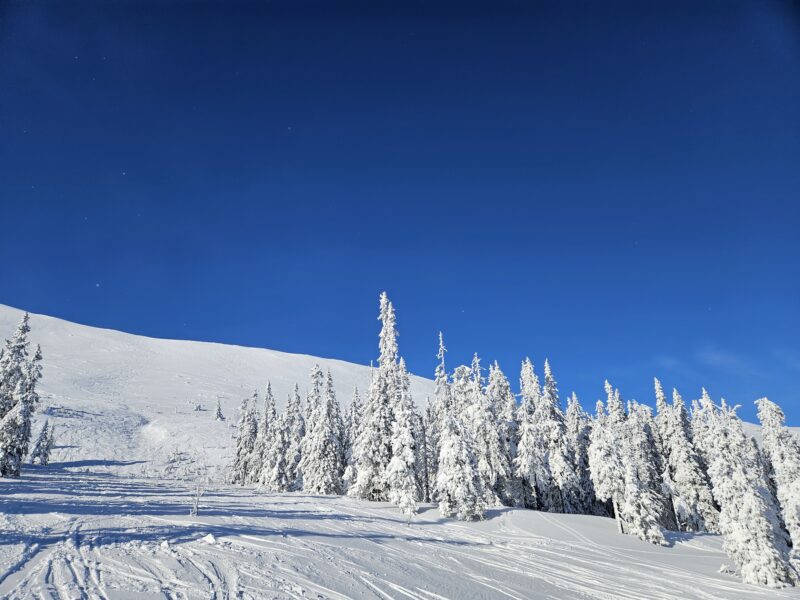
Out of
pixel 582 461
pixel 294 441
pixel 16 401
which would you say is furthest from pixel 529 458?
pixel 16 401

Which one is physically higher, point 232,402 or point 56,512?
point 232,402

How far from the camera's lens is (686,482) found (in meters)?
48.2

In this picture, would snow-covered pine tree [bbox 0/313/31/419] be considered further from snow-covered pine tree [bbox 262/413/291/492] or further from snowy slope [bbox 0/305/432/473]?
snowy slope [bbox 0/305/432/473]

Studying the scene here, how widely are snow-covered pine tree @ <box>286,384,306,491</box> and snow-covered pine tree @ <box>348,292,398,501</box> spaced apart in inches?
828

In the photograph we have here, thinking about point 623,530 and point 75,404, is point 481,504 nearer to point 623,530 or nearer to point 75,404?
point 623,530

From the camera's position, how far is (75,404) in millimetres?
116875

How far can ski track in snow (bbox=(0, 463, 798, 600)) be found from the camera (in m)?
10.5

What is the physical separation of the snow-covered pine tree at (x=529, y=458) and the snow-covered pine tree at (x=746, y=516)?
57.9 feet

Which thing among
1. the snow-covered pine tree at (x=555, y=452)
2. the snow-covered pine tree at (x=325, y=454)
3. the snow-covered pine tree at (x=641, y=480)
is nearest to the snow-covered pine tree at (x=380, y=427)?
the snow-covered pine tree at (x=325, y=454)

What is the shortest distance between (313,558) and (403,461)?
62.8 feet

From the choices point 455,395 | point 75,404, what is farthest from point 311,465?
point 75,404

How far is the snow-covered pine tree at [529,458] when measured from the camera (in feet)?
143

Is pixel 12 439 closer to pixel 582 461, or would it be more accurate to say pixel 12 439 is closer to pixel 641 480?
pixel 582 461

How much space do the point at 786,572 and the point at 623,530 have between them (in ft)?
40.8
